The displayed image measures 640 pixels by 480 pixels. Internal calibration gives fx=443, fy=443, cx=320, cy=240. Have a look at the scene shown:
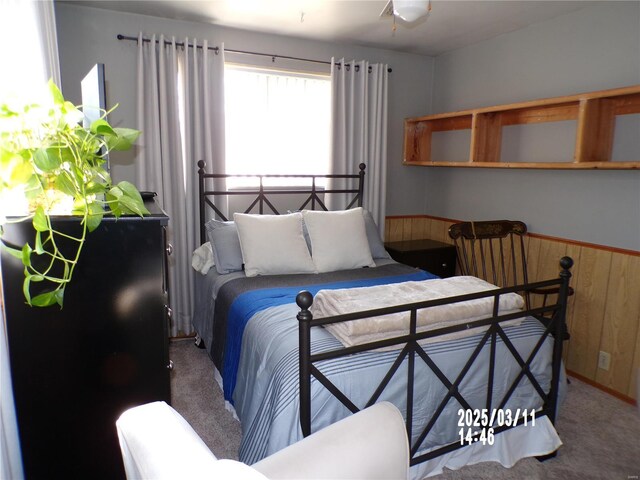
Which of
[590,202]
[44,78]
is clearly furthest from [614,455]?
[44,78]

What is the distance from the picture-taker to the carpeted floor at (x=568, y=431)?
2010 mm

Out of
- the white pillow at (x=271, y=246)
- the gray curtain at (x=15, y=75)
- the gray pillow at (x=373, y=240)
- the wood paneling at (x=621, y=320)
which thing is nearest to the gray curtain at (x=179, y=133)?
the white pillow at (x=271, y=246)

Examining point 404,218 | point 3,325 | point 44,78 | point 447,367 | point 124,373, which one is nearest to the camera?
point 3,325

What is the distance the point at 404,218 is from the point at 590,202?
5.51 ft

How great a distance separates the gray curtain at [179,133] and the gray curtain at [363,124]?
3.21ft

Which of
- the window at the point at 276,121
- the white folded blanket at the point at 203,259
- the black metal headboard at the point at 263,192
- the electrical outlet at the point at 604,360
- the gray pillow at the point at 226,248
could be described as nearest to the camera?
the electrical outlet at the point at 604,360

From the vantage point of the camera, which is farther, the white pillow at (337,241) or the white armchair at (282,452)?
the white pillow at (337,241)

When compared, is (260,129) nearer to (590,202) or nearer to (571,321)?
(590,202)

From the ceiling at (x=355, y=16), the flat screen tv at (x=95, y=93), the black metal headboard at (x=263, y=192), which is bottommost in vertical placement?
the black metal headboard at (x=263, y=192)

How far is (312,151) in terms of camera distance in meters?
3.84

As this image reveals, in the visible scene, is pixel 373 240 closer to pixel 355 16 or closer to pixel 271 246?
pixel 271 246

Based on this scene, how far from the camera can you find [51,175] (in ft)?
3.83

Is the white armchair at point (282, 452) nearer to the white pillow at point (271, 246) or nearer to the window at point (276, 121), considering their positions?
the white pillow at point (271, 246)

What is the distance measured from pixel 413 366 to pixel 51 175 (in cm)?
133
